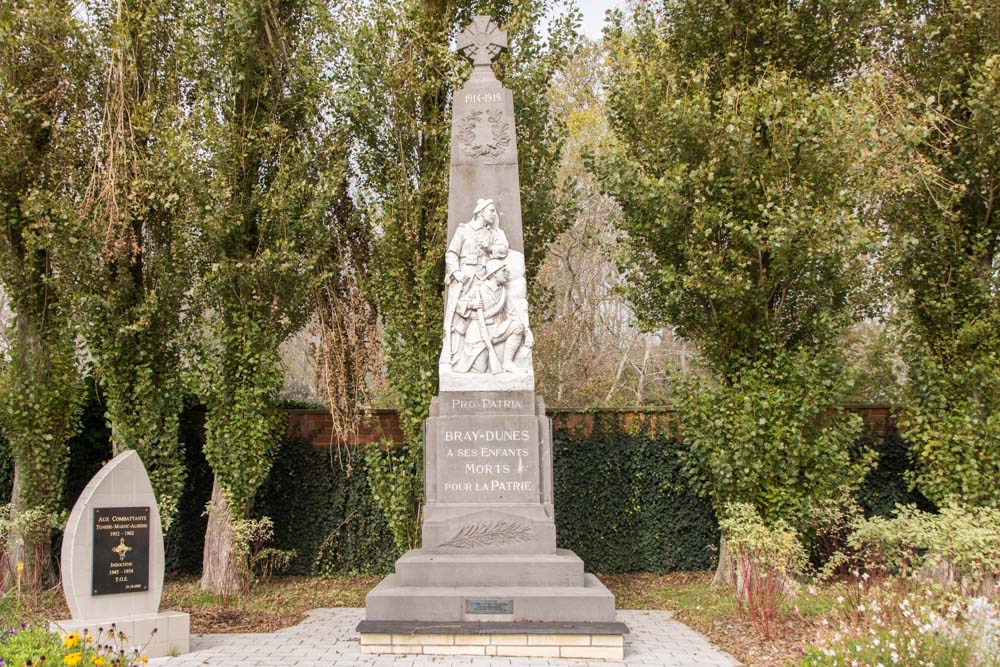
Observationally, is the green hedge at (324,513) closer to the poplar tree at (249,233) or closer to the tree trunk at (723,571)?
the poplar tree at (249,233)

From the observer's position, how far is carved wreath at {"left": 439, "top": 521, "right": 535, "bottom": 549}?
740 centimetres

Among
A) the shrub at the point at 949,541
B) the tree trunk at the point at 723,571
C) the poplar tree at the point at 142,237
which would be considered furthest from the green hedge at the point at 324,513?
the shrub at the point at 949,541

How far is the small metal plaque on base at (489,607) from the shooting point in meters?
6.87

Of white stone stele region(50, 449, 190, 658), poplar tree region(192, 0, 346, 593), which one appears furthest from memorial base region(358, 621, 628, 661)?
poplar tree region(192, 0, 346, 593)

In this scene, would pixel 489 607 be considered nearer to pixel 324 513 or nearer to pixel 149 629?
pixel 149 629

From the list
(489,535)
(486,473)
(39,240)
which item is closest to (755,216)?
(486,473)

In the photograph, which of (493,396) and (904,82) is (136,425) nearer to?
(493,396)

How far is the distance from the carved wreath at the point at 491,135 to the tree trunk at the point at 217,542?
5.29 m

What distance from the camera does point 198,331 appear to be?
10367 mm

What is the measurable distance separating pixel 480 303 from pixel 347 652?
347cm

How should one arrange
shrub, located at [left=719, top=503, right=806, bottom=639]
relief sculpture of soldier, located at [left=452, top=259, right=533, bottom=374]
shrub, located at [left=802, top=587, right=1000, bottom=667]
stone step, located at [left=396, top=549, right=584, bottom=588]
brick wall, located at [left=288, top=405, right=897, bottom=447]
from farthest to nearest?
1. brick wall, located at [left=288, top=405, right=897, bottom=447]
2. relief sculpture of soldier, located at [left=452, top=259, right=533, bottom=374]
3. shrub, located at [left=719, top=503, right=806, bottom=639]
4. stone step, located at [left=396, top=549, right=584, bottom=588]
5. shrub, located at [left=802, top=587, right=1000, bottom=667]

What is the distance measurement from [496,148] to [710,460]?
174 inches

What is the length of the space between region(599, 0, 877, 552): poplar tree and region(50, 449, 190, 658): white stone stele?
6014 millimetres

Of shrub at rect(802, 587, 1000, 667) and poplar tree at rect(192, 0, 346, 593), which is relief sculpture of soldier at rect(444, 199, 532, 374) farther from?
shrub at rect(802, 587, 1000, 667)
